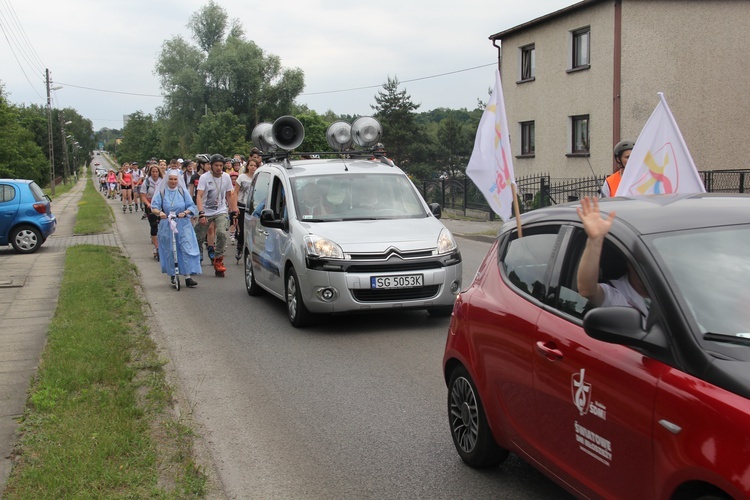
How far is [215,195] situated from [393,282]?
6.36 m

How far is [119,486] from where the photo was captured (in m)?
4.40

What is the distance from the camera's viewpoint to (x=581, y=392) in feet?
11.5

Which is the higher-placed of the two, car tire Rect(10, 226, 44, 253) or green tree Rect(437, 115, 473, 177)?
green tree Rect(437, 115, 473, 177)

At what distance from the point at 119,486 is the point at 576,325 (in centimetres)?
250

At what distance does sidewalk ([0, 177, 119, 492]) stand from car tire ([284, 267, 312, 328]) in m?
2.59

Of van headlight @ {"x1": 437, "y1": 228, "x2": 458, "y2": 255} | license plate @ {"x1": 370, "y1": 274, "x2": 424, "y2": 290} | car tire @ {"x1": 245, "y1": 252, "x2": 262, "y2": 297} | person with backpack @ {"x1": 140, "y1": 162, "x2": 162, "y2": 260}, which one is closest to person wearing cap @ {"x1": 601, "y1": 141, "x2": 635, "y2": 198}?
van headlight @ {"x1": 437, "y1": 228, "x2": 458, "y2": 255}

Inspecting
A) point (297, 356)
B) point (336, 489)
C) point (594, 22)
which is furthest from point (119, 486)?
point (594, 22)

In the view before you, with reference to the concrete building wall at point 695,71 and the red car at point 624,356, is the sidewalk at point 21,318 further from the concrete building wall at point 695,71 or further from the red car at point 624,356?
the concrete building wall at point 695,71

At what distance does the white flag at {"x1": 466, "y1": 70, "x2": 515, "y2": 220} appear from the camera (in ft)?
16.0

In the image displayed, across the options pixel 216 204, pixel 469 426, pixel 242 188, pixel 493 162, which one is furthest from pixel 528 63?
pixel 469 426

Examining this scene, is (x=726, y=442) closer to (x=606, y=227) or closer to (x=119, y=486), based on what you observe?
(x=606, y=227)

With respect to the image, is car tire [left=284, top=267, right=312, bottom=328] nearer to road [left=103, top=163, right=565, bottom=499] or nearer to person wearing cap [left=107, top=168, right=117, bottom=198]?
road [left=103, top=163, right=565, bottom=499]

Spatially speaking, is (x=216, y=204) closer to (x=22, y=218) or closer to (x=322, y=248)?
(x=322, y=248)

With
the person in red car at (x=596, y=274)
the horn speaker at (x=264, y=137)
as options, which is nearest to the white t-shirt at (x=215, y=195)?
the horn speaker at (x=264, y=137)
